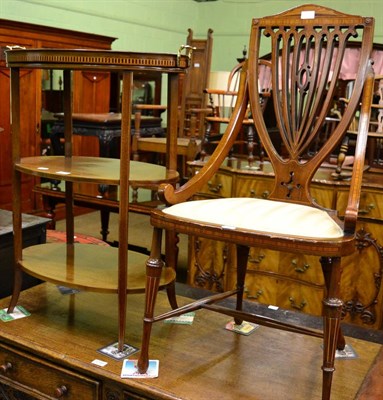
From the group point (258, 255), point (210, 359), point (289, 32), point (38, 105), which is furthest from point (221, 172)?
point (38, 105)

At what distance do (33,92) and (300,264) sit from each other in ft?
9.26

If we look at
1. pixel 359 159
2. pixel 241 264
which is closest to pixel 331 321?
pixel 359 159

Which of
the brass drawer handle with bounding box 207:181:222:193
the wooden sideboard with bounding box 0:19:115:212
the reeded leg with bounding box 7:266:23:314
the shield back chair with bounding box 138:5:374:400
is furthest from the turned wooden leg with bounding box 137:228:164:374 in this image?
the wooden sideboard with bounding box 0:19:115:212

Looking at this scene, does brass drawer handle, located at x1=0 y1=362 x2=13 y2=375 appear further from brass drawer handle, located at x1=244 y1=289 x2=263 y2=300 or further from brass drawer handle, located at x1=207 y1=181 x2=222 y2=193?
brass drawer handle, located at x1=207 y1=181 x2=222 y2=193

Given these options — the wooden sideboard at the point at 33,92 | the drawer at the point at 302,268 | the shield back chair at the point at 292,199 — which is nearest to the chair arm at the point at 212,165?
the shield back chair at the point at 292,199

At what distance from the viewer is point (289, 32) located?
6.37ft

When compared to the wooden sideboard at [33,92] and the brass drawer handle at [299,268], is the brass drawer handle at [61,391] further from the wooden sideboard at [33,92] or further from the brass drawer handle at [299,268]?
the wooden sideboard at [33,92]

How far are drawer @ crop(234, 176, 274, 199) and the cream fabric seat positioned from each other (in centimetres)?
133

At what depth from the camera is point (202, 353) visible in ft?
6.07

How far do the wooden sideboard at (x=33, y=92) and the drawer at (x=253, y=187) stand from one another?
Answer: 70.1 inches

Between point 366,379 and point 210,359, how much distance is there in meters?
0.49

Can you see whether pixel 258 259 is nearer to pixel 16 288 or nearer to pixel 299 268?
pixel 299 268

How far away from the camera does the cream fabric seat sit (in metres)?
1.54

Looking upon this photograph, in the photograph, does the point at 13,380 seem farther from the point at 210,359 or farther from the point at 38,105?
the point at 38,105
